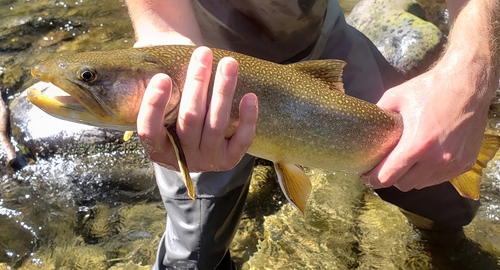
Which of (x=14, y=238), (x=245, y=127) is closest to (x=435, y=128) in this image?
(x=245, y=127)

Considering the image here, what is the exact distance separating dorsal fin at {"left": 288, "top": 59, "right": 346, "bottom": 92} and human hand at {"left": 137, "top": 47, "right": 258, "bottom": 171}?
1.20 ft

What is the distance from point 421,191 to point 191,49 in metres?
1.51

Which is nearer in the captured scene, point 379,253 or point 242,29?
point 242,29

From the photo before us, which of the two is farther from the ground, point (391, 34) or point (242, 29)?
point (242, 29)

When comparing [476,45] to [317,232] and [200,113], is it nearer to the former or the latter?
[200,113]

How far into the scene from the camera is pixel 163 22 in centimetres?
191

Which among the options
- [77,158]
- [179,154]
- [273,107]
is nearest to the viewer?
[179,154]

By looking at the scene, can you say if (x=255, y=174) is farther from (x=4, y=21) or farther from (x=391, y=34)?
(x=4, y=21)

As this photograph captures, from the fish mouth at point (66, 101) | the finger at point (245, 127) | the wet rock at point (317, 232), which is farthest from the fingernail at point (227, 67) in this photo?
the wet rock at point (317, 232)

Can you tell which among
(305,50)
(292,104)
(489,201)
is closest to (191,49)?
(292,104)

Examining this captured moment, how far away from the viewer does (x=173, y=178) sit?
2.33 m

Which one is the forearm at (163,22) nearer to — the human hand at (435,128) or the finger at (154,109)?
the finger at (154,109)

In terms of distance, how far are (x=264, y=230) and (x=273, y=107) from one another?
159 cm

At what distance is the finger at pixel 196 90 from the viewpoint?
147 centimetres
